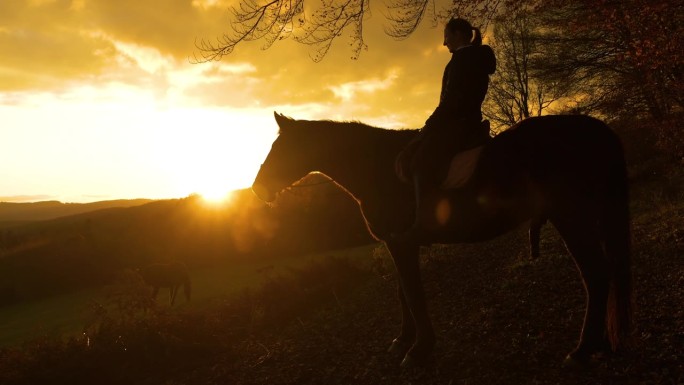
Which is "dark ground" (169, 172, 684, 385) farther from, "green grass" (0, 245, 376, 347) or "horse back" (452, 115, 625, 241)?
"green grass" (0, 245, 376, 347)

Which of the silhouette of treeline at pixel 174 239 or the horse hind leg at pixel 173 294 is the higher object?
the silhouette of treeline at pixel 174 239

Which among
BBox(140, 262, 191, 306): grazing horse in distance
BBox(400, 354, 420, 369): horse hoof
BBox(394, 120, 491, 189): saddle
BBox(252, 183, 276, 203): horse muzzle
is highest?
BBox(394, 120, 491, 189): saddle

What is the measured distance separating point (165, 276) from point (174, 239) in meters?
8.59

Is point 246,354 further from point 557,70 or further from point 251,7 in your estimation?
point 557,70

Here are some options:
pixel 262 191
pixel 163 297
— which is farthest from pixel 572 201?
pixel 163 297

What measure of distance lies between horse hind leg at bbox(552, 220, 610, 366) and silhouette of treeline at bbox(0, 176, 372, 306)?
1732 centimetres

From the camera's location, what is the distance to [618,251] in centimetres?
407

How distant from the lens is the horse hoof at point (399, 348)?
5.34 meters

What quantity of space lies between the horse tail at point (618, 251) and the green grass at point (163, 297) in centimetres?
1025

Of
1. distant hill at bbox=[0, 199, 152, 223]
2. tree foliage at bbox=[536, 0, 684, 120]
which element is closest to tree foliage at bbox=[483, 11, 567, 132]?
tree foliage at bbox=[536, 0, 684, 120]

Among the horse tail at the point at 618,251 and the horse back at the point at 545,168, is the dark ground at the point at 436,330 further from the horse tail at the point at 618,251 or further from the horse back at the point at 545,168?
the horse back at the point at 545,168

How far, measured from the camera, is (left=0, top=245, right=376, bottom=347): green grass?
44.5 feet

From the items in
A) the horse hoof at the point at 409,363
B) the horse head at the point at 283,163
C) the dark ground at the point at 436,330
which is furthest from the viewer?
the horse head at the point at 283,163

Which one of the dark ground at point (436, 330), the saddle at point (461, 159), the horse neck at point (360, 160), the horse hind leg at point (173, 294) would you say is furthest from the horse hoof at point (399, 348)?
the horse hind leg at point (173, 294)
